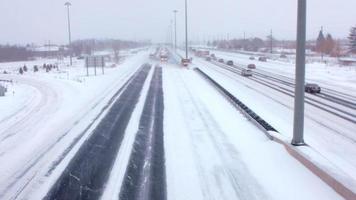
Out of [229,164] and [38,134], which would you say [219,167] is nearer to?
[229,164]

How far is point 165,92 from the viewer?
3450 centimetres

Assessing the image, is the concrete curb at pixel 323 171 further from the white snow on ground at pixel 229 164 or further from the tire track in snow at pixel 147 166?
the tire track in snow at pixel 147 166

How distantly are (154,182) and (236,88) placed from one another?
1088 inches

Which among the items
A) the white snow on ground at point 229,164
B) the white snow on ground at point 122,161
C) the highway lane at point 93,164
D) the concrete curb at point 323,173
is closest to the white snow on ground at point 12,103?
the highway lane at point 93,164

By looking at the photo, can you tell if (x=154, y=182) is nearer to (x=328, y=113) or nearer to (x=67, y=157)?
(x=67, y=157)

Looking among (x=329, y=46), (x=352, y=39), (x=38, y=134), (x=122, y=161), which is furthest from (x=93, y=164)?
(x=329, y=46)

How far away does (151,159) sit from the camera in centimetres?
1397

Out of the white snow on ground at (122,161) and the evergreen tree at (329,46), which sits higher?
the evergreen tree at (329,46)

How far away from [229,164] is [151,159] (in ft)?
8.20

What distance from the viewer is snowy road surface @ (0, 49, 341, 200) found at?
10.8 m

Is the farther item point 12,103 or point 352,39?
point 352,39

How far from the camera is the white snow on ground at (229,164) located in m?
10.6

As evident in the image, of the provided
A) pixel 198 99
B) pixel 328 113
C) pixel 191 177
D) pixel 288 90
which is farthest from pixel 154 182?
pixel 288 90

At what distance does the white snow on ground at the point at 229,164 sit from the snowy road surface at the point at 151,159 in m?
0.02
